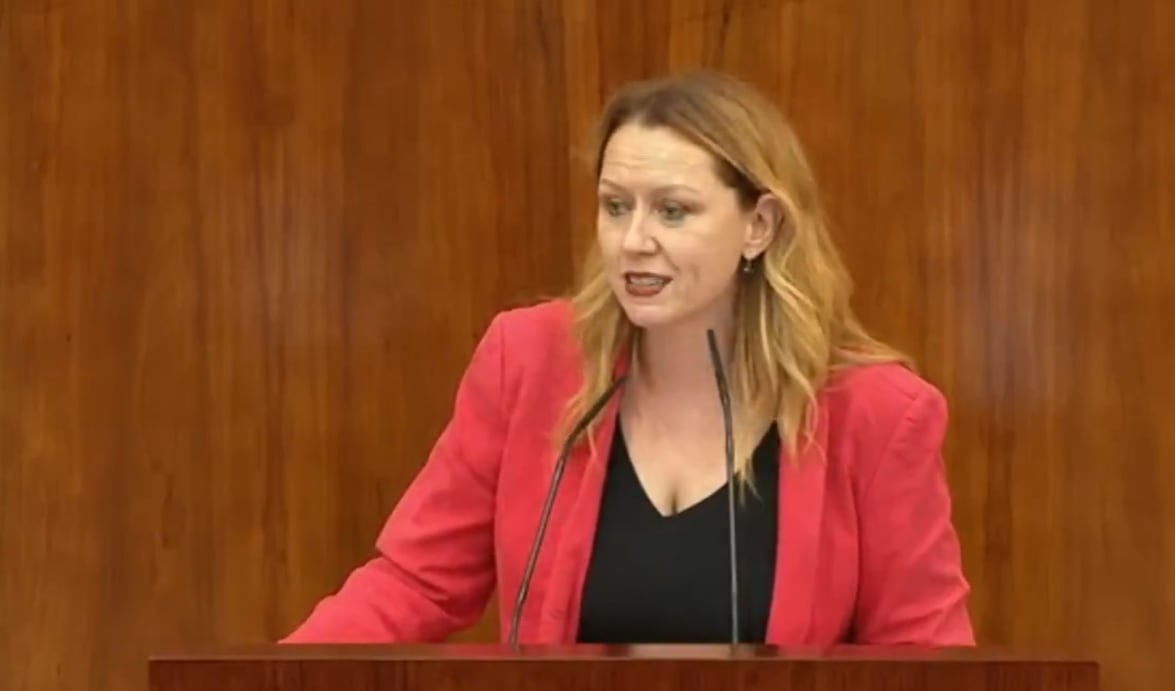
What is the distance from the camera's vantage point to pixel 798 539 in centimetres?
145

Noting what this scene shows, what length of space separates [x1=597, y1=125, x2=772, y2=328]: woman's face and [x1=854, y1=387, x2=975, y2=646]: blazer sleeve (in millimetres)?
205

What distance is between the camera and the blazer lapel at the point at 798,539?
4.68 feet

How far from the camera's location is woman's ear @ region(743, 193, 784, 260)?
1.52m

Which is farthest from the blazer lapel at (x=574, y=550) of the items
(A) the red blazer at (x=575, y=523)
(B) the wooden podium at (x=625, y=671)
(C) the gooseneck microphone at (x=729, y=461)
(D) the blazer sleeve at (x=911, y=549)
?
(B) the wooden podium at (x=625, y=671)

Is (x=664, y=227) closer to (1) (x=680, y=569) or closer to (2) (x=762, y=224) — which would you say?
(2) (x=762, y=224)

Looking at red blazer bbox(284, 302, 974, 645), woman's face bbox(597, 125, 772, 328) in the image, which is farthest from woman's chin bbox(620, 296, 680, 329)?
red blazer bbox(284, 302, 974, 645)

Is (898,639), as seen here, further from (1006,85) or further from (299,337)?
(299,337)

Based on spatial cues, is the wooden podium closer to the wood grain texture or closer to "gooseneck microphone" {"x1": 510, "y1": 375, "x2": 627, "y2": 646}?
"gooseneck microphone" {"x1": 510, "y1": 375, "x2": 627, "y2": 646}

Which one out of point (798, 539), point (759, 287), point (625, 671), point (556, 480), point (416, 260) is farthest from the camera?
point (416, 260)

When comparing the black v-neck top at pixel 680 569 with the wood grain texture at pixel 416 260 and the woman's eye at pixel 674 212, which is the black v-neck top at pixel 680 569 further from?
the wood grain texture at pixel 416 260

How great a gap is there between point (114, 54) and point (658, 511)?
0.89 metres

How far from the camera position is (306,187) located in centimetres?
200

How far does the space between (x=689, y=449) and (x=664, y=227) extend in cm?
19

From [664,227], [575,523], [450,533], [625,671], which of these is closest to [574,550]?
[575,523]
